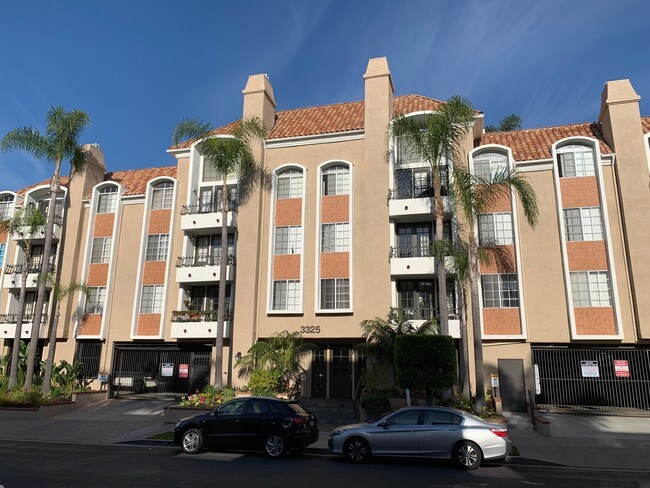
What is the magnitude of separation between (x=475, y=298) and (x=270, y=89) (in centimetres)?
1681

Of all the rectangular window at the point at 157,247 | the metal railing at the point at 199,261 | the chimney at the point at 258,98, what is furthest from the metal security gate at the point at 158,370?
the chimney at the point at 258,98

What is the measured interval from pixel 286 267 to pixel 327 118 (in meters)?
9.09

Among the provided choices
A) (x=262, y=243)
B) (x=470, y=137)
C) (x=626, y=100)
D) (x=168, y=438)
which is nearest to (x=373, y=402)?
(x=168, y=438)

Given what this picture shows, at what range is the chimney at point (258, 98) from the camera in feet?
85.4

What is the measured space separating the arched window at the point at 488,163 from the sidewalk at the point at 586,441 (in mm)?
11139

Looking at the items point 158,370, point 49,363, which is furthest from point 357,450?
point 49,363

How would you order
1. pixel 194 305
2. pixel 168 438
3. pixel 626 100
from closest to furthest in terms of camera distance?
pixel 168 438 → pixel 626 100 → pixel 194 305

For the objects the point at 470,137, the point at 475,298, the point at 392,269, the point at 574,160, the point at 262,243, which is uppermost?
the point at 470,137

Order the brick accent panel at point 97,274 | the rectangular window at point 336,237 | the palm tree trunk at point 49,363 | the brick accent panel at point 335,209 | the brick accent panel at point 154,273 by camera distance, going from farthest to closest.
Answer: the brick accent panel at point 97,274
the brick accent panel at point 154,273
the brick accent panel at point 335,209
the rectangular window at point 336,237
the palm tree trunk at point 49,363

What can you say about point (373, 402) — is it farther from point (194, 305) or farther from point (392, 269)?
point (194, 305)

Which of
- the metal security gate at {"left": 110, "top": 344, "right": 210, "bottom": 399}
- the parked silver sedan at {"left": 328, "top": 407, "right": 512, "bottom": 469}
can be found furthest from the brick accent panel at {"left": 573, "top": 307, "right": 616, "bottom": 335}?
the metal security gate at {"left": 110, "top": 344, "right": 210, "bottom": 399}

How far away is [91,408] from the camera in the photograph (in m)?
23.0

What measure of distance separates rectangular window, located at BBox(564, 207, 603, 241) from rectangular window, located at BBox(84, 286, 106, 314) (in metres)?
24.3

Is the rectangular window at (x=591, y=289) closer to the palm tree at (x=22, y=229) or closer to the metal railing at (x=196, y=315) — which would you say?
the metal railing at (x=196, y=315)
